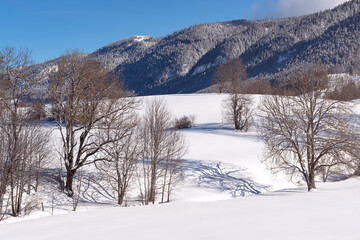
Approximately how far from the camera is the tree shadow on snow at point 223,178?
2103cm

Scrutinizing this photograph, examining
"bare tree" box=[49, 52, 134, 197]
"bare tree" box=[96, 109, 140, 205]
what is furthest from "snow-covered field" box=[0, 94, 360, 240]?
"bare tree" box=[49, 52, 134, 197]

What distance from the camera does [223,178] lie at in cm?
2242

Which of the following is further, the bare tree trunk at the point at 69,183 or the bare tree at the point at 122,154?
the bare tree at the point at 122,154

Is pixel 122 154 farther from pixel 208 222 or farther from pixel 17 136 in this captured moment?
pixel 208 222

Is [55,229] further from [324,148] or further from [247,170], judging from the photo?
[247,170]

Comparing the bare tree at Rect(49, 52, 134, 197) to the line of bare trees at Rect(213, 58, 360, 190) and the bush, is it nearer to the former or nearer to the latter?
the line of bare trees at Rect(213, 58, 360, 190)

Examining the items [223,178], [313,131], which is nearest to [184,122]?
[223,178]

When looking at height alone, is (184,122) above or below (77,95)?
below

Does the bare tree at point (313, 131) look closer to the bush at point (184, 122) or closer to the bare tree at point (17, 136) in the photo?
the bare tree at point (17, 136)

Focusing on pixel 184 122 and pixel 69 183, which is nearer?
pixel 69 183

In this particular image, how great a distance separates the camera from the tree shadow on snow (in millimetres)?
21031

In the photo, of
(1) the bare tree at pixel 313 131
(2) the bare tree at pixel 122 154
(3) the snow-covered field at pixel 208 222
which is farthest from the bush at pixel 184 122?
(3) the snow-covered field at pixel 208 222

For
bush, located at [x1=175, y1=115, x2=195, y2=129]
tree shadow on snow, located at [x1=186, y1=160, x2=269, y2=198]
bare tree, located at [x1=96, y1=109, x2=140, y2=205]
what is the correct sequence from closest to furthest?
bare tree, located at [x1=96, y1=109, x2=140, y2=205]
tree shadow on snow, located at [x1=186, y1=160, x2=269, y2=198]
bush, located at [x1=175, y1=115, x2=195, y2=129]

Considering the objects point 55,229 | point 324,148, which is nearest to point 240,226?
point 55,229
